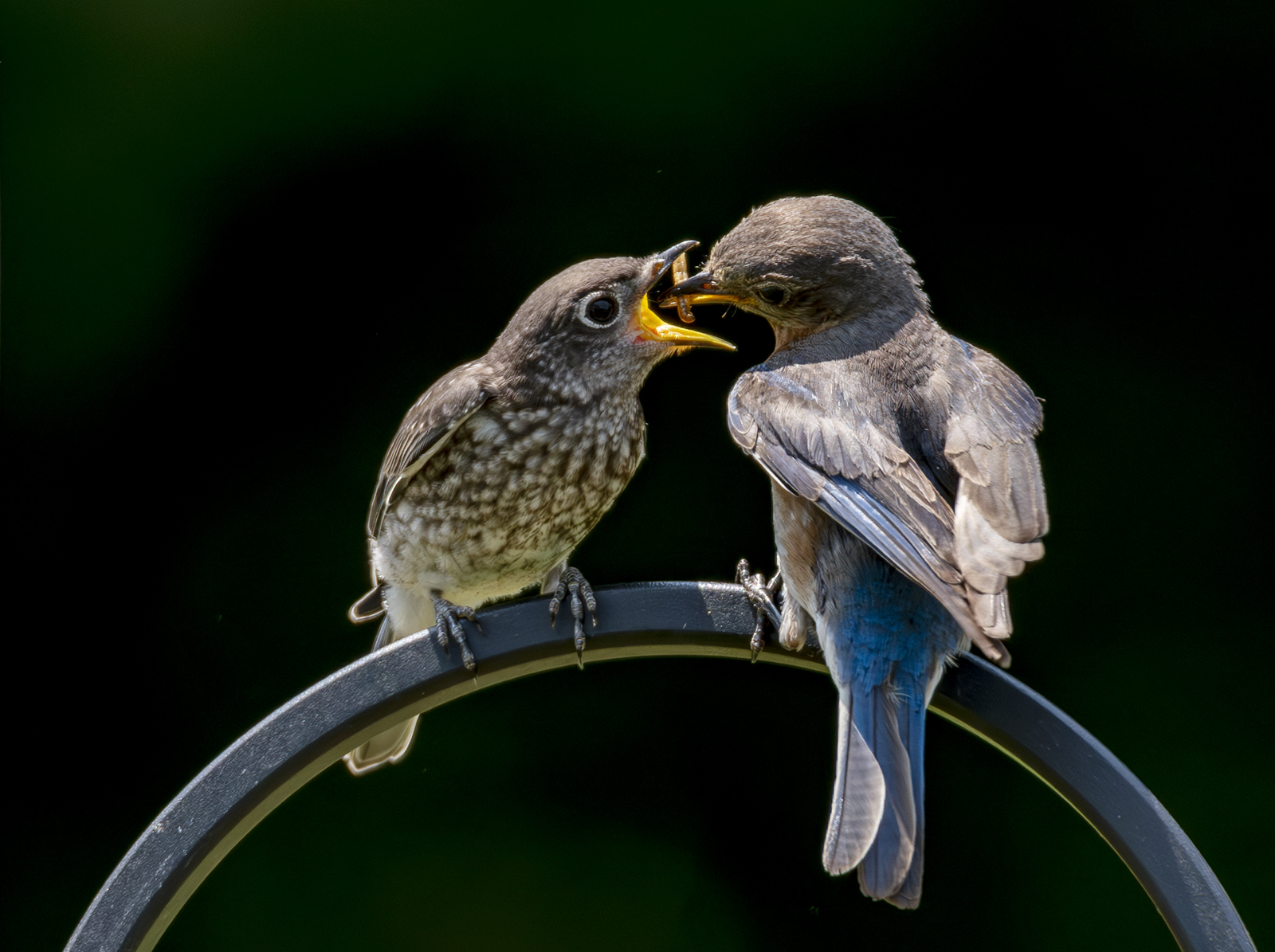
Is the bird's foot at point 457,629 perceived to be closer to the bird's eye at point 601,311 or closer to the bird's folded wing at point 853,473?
the bird's folded wing at point 853,473

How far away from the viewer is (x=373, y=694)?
4.96 ft

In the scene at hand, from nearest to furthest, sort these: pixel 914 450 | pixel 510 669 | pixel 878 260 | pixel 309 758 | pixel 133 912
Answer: pixel 133 912 < pixel 309 758 < pixel 510 669 < pixel 914 450 < pixel 878 260

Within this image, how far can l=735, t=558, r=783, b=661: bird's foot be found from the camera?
1657mm

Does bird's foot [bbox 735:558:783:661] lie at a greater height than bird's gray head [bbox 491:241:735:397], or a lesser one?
lesser

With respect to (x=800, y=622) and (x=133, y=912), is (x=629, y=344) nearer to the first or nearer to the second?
(x=800, y=622)

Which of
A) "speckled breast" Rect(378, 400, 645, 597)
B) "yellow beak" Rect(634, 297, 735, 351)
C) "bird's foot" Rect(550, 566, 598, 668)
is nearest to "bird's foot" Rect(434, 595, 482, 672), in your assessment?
"bird's foot" Rect(550, 566, 598, 668)

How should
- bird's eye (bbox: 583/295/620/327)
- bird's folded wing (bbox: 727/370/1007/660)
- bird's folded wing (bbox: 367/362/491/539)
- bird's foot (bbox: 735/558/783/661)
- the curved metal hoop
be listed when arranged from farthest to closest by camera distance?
bird's eye (bbox: 583/295/620/327), bird's folded wing (bbox: 367/362/491/539), bird's foot (bbox: 735/558/783/661), bird's folded wing (bbox: 727/370/1007/660), the curved metal hoop

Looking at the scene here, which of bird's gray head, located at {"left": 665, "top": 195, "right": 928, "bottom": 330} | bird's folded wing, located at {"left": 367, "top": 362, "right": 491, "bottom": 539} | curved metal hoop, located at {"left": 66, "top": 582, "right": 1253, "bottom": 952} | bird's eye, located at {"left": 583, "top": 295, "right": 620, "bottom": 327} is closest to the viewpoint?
curved metal hoop, located at {"left": 66, "top": 582, "right": 1253, "bottom": 952}

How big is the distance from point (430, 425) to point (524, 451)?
0.15 metres

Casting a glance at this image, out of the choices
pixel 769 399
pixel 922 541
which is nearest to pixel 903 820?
pixel 922 541

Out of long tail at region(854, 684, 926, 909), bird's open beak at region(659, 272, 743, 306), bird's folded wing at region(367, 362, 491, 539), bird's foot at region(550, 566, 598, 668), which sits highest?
bird's open beak at region(659, 272, 743, 306)

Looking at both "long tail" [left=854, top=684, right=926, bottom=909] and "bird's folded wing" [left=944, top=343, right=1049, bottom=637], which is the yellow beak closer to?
"bird's folded wing" [left=944, top=343, right=1049, bottom=637]

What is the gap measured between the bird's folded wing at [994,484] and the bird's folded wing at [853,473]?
26 mm

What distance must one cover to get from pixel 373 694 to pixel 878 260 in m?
0.95
